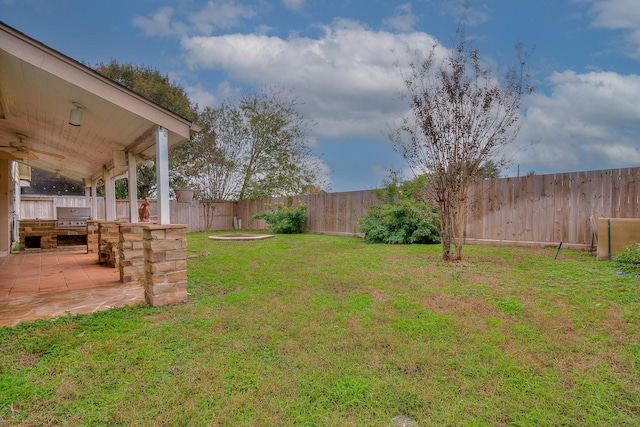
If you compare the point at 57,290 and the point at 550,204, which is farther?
the point at 550,204

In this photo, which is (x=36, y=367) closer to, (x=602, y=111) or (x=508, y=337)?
(x=508, y=337)

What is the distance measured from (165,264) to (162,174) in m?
1.05

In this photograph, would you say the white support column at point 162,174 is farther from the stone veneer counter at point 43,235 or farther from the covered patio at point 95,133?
the stone veneer counter at point 43,235

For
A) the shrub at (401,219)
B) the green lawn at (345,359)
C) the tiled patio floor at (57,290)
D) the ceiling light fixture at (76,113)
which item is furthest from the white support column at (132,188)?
the shrub at (401,219)

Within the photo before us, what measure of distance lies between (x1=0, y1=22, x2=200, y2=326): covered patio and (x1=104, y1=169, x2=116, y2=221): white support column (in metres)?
0.61

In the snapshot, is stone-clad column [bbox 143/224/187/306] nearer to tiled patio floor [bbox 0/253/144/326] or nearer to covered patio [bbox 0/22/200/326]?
covered patio [bbox 0/22/200/326]

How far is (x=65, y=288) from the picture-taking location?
14.8 ft

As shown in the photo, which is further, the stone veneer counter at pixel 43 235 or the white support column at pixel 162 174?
the stone veneer counter at pixel 43 235

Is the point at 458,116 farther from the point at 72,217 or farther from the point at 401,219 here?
the point at 72,217

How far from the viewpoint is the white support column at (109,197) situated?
22.9 ft

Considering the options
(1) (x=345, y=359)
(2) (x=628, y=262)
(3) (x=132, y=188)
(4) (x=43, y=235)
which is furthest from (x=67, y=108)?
(2) (x=628, y=262)

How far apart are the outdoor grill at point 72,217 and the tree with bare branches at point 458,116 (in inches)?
359

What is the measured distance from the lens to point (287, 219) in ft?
40.4

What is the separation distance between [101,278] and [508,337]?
5579 millimetres
